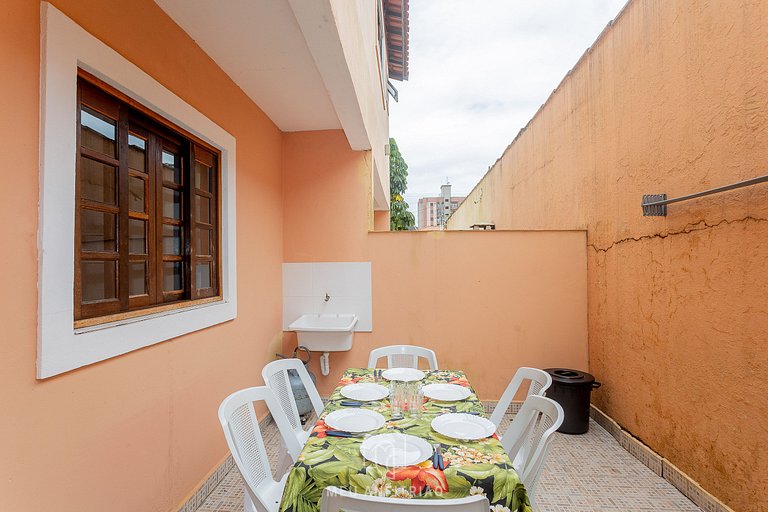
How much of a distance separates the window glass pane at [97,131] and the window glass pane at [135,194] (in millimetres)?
159

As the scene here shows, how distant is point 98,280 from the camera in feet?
5.14

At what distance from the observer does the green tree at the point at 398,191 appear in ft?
33.7

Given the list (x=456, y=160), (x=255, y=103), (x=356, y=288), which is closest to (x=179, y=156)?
(x=255, y=103)

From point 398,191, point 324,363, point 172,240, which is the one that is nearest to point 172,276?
point 172,240

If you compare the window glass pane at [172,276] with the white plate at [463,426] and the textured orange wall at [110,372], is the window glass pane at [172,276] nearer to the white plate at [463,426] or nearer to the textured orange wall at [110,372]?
the textured orange wall at [110,372]

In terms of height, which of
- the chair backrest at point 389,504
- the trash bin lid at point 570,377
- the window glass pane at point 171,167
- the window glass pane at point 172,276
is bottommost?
the trash bin lid at point 570,377

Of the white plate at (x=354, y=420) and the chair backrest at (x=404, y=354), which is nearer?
the white plate at (x=354, y=420)

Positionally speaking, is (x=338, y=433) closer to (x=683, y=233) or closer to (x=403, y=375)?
(x=403, y=375)

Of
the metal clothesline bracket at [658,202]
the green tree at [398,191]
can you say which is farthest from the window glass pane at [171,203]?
the green tree at [398,191]

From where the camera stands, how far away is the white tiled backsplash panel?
3.53 metres

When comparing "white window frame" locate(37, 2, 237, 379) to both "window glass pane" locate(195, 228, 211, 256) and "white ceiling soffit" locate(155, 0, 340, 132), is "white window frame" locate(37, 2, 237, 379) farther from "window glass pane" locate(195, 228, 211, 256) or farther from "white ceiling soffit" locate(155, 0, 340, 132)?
"window glass pane" locate(195, 228, 211, 256)

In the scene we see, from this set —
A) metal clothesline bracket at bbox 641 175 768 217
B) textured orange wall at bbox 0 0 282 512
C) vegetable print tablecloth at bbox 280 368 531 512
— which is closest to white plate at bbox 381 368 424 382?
vegetable print tablecloth at bbox 280 368 531 512

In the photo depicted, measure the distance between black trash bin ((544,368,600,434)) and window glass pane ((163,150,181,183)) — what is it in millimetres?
3093

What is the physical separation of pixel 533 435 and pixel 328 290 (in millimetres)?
2228
